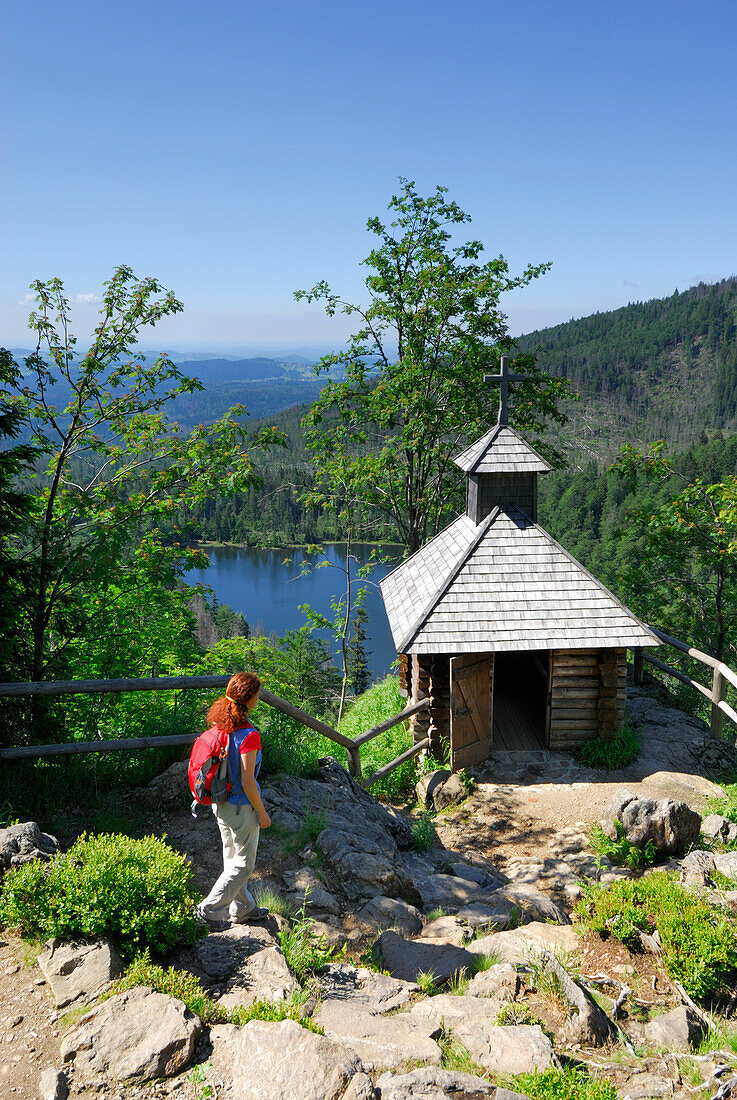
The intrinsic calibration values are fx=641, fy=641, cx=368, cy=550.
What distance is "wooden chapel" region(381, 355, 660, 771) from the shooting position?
9.84m

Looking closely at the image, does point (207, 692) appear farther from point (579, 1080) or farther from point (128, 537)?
point (579, 1080)

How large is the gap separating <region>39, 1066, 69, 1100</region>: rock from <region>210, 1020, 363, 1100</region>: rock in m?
0.65

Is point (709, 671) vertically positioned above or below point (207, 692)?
below

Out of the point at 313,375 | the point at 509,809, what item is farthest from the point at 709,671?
the point at 313,375

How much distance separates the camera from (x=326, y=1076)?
2875 millimetres

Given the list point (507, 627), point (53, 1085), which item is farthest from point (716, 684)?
point (53, 1085)

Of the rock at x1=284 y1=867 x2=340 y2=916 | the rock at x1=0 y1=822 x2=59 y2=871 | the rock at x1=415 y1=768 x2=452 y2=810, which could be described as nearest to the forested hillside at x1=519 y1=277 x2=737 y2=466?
the rock at x1=415 y1=768 x2=452 y2=810

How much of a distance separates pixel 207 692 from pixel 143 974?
15.2 feet

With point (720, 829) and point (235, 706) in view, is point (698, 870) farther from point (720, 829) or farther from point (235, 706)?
point (235, 706)

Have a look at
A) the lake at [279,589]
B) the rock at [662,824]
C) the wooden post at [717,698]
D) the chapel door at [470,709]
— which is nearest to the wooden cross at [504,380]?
the chapel door at [470,709]

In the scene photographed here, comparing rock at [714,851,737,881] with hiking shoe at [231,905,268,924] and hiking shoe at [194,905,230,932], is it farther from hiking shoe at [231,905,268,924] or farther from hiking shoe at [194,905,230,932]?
hiking shoe at [194,905,230,932]

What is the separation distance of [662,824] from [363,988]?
168 inches

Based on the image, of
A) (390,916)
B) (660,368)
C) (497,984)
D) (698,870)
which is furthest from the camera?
(660,368)

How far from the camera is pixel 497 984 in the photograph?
4027mm
